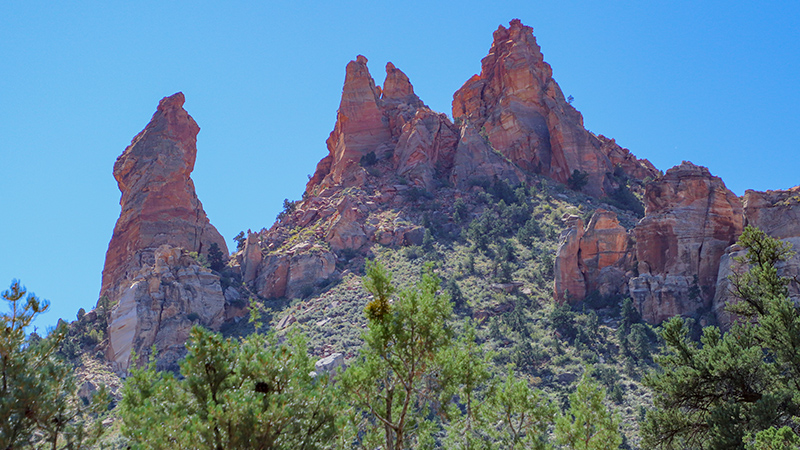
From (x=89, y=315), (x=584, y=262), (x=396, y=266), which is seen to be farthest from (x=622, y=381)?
(x=89, y=315)

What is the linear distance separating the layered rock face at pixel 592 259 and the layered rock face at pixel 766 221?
8.21m

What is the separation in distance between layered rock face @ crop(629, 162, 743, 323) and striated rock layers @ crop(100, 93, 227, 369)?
36.3 metres

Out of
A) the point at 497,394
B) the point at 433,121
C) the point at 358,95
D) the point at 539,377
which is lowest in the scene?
the point at 497,394

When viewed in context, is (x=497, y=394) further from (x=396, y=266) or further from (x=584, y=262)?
(x=396, y=266)

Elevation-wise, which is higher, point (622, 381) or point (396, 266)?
point (396, 266)

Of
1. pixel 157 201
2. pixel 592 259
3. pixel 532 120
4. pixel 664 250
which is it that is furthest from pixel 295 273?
pixel 532 120

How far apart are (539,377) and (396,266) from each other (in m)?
21.5

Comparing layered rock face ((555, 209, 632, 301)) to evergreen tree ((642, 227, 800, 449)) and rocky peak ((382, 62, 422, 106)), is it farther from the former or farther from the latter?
rocky peak ((382, 62, 422, 106))

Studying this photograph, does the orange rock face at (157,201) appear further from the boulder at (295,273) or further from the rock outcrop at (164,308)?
the boulder at (295,273)

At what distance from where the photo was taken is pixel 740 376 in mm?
17750

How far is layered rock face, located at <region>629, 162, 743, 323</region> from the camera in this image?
139 ft

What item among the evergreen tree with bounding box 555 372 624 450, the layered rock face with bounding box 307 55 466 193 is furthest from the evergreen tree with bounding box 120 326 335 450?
the layered rock face with bounding box 307 55 466 193

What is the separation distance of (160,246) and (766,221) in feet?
168

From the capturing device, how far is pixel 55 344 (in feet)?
40.3
